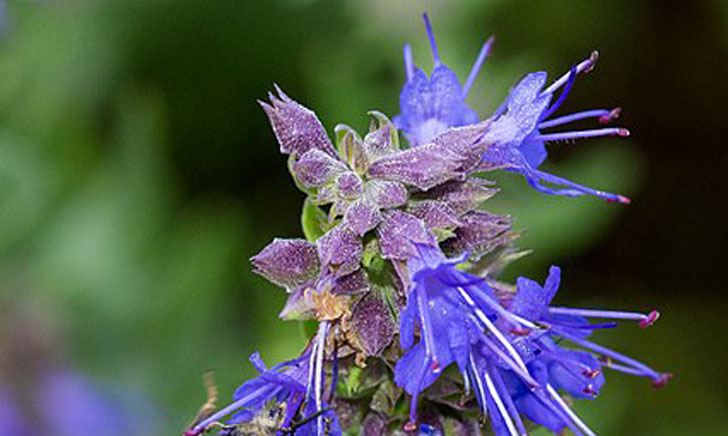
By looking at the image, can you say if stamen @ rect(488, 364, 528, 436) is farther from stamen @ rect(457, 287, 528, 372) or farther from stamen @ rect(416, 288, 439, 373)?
stamen @ rect(416, 288, 439, 373)

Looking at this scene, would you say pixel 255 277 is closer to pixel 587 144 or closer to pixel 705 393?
pixel 587 144

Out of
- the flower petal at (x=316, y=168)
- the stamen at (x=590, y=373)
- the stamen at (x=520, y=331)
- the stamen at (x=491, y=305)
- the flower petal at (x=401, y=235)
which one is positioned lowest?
the stamen at (x=590, y=373)

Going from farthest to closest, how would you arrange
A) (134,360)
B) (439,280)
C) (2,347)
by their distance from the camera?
1. (134,360)
2. (2,347)
3. (439,280)

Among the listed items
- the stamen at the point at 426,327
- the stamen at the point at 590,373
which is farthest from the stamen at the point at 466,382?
the stamen at the point at 590,373

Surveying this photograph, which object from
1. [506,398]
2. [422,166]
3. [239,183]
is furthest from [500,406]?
[239,183]

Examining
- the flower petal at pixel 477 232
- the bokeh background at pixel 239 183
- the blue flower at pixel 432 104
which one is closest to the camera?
the flower petal at pixel 477 232

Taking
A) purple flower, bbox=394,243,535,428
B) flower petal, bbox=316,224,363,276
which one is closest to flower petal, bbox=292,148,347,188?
flower petal, bbox=316,224,363,276

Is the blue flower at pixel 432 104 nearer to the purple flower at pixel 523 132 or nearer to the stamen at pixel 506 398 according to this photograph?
the purple flower at pixel 523 132

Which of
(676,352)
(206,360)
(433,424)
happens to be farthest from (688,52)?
(433,424)
